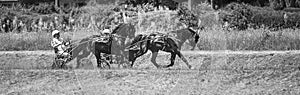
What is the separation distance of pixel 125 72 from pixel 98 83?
1.00 ft

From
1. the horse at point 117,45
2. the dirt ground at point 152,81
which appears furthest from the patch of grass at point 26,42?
the dirt ground at point 152,81

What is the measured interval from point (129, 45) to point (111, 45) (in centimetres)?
22

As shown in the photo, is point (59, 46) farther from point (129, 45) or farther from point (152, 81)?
point (152, 81)

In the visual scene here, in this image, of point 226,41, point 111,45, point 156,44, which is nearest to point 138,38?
point 156,44

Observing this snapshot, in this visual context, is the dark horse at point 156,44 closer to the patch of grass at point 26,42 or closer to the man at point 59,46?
the man at point 59,46

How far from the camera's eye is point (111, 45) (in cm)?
649

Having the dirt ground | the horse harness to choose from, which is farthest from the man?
the horse harness

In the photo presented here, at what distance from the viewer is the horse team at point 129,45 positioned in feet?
21.0

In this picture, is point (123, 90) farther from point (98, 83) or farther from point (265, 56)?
point (265, 56)

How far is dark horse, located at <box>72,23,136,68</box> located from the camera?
647 cm

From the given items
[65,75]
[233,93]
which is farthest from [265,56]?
[65,75]

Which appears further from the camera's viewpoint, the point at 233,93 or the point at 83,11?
the point at 83,11

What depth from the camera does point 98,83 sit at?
560 centimetres

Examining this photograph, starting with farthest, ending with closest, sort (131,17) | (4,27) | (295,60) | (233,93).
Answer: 1. (4,27)
2. (131,17)
3. (295,60)
4. (233,93)
